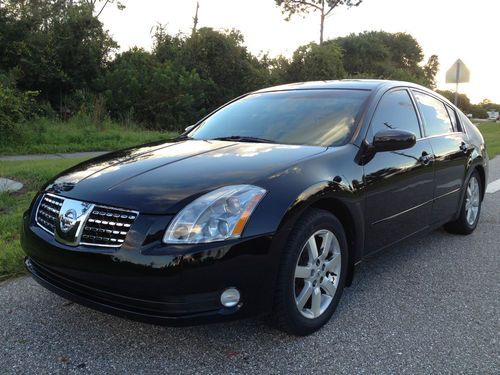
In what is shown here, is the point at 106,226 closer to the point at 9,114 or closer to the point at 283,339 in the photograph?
the point at 283,339

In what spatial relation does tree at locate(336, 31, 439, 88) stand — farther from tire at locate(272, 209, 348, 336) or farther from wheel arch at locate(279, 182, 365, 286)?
tire at locate(272, 209, 348, 336)

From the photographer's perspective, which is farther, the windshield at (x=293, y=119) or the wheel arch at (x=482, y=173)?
the wheel arch at (x=482, y=173)

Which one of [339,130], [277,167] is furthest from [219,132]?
[277,167]

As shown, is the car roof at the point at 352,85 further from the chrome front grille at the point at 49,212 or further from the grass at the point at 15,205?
the grass at the point at 15,205

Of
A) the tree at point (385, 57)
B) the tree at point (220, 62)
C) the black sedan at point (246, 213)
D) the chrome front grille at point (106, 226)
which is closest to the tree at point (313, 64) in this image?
the tree at point (220, 62)

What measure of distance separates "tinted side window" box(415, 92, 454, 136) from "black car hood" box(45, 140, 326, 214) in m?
1.60

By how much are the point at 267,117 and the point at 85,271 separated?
1.99 m

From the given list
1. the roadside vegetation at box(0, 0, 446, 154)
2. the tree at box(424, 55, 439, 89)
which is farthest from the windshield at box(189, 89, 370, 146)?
the tree at box(424, 55, 439, 89)

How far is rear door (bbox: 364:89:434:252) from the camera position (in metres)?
3.47

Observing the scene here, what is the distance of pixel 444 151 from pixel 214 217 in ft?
9.06

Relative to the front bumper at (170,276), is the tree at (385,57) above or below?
above

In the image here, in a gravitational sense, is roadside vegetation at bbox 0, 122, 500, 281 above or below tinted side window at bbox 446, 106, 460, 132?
below

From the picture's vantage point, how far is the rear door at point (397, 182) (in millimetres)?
3471

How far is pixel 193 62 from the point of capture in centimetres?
2422
